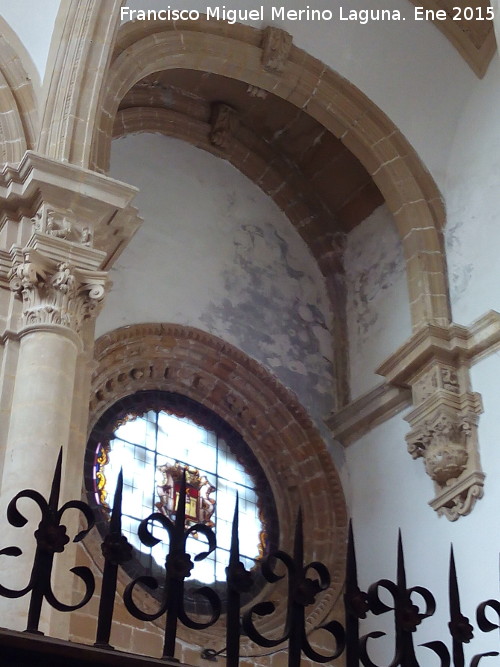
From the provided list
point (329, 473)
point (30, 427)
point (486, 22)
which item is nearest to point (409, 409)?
point (329, 473)

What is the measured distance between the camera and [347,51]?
988 centimetres

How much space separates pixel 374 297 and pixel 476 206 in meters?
1.42

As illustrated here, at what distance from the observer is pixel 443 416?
28.7 ft

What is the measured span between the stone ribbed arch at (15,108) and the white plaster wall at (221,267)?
202cm

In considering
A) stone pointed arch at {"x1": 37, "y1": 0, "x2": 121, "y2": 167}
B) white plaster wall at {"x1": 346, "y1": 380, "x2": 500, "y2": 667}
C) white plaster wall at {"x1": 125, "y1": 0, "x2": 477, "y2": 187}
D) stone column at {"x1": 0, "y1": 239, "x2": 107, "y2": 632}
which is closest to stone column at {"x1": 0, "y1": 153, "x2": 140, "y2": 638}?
stone column at {"x1": 0, "y1": 239, "x2": 107, "y2": 632}

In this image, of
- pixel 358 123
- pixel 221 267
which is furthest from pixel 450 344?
pixel 221 267

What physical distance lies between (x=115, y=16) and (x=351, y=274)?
3766 mm

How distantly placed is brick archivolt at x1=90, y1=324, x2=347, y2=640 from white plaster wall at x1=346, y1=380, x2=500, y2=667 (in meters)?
0.26

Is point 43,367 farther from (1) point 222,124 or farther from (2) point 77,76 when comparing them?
(1) point 222,124

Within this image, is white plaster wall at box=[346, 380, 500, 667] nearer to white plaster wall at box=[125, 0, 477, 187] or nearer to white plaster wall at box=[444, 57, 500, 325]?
white plaster wall at box=[444, 57, 500, 325]

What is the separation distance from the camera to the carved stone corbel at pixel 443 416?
8578mm

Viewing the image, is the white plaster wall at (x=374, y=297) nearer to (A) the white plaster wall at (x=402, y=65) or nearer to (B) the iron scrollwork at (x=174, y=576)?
(A) the white plaster wall at (x=402, y=65)

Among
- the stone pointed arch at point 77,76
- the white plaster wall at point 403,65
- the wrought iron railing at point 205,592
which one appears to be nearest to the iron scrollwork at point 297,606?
the wrought iron railing at point 205,592

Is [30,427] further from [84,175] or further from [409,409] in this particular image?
[409,409]
